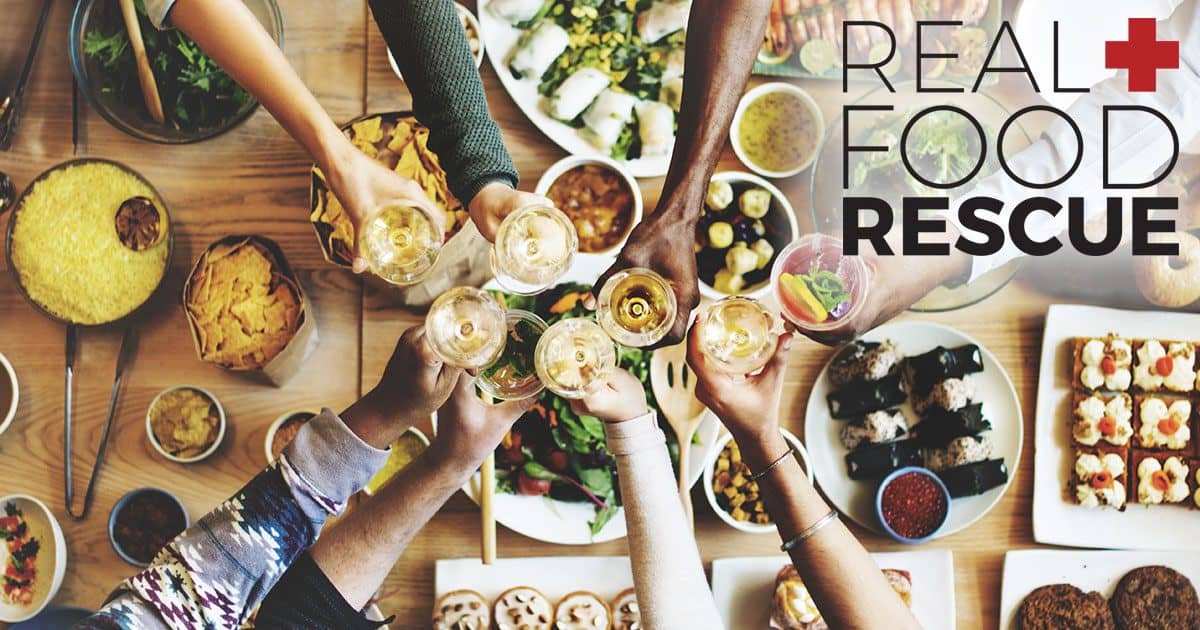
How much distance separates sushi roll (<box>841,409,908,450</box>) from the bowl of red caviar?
0.08m

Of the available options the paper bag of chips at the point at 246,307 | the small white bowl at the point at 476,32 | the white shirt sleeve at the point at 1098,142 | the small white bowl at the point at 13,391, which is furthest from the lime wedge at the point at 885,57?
the small white bowl at the point at 13,391

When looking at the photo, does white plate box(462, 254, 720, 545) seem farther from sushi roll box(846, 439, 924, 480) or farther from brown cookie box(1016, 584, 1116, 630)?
brown cookie box(1016, 584, 1116, 630)

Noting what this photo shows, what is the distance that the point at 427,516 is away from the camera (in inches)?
63.1

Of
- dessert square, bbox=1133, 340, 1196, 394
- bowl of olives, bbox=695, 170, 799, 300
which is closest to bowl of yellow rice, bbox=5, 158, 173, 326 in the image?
bowl of olives, bbox=695, 170, 799, 300

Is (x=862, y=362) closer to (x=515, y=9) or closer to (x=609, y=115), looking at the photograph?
(x=609, y=115)

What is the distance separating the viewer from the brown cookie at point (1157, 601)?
1.99 m

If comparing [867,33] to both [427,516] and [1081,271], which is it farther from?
[427,516]

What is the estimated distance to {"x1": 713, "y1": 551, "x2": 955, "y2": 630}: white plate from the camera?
1.99 meters

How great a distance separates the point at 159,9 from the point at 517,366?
0.90 m

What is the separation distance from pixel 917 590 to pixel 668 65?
132 centimetres

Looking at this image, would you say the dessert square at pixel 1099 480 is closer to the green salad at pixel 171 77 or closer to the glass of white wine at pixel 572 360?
the glass of white wine at pixel 572 360

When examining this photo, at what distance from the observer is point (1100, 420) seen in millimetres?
1992

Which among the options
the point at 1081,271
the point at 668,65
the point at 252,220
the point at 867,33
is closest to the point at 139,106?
the point at 252,220

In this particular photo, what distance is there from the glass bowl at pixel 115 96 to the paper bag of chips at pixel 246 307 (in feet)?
0.93
